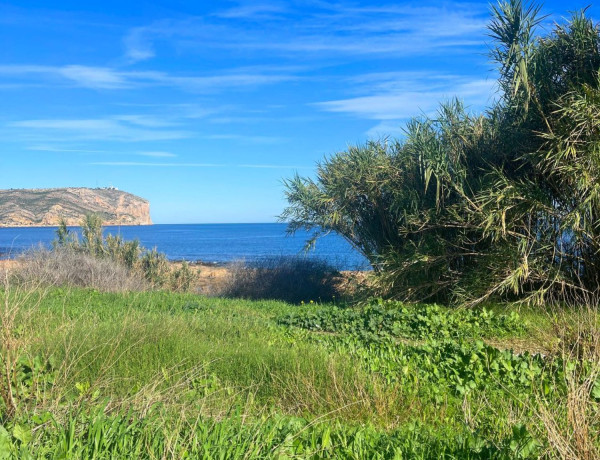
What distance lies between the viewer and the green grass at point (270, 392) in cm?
374

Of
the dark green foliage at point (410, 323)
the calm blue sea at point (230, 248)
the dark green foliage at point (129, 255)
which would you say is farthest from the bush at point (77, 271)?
the dark green foliage at point (410, 323)

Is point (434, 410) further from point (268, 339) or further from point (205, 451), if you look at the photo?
point (268, 339)

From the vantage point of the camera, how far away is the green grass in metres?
3.74

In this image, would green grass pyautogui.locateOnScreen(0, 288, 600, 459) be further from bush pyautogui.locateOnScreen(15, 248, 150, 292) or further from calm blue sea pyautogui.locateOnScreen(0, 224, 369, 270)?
bush pyautogui.locateOnScreen(15, 248, 150, 292)

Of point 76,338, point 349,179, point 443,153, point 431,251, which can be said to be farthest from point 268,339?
point 349,179

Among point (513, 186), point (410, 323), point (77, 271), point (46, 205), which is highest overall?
point (46, 205)

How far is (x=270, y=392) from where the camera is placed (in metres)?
5.75

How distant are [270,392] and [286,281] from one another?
1243cm

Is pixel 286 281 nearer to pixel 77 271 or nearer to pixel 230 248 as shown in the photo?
pixel 77 271

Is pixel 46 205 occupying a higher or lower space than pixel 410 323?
higher

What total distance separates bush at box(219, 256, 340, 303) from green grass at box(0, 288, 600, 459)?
826 centimetres

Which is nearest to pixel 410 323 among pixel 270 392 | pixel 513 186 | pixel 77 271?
pixel 513 186

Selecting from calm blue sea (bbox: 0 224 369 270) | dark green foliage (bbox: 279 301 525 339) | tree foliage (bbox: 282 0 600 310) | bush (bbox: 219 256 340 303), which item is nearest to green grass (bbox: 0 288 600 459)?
dark green foliage (bbox: 279 301 525 339)

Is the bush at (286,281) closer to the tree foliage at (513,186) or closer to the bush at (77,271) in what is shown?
the bush at (77,271)
